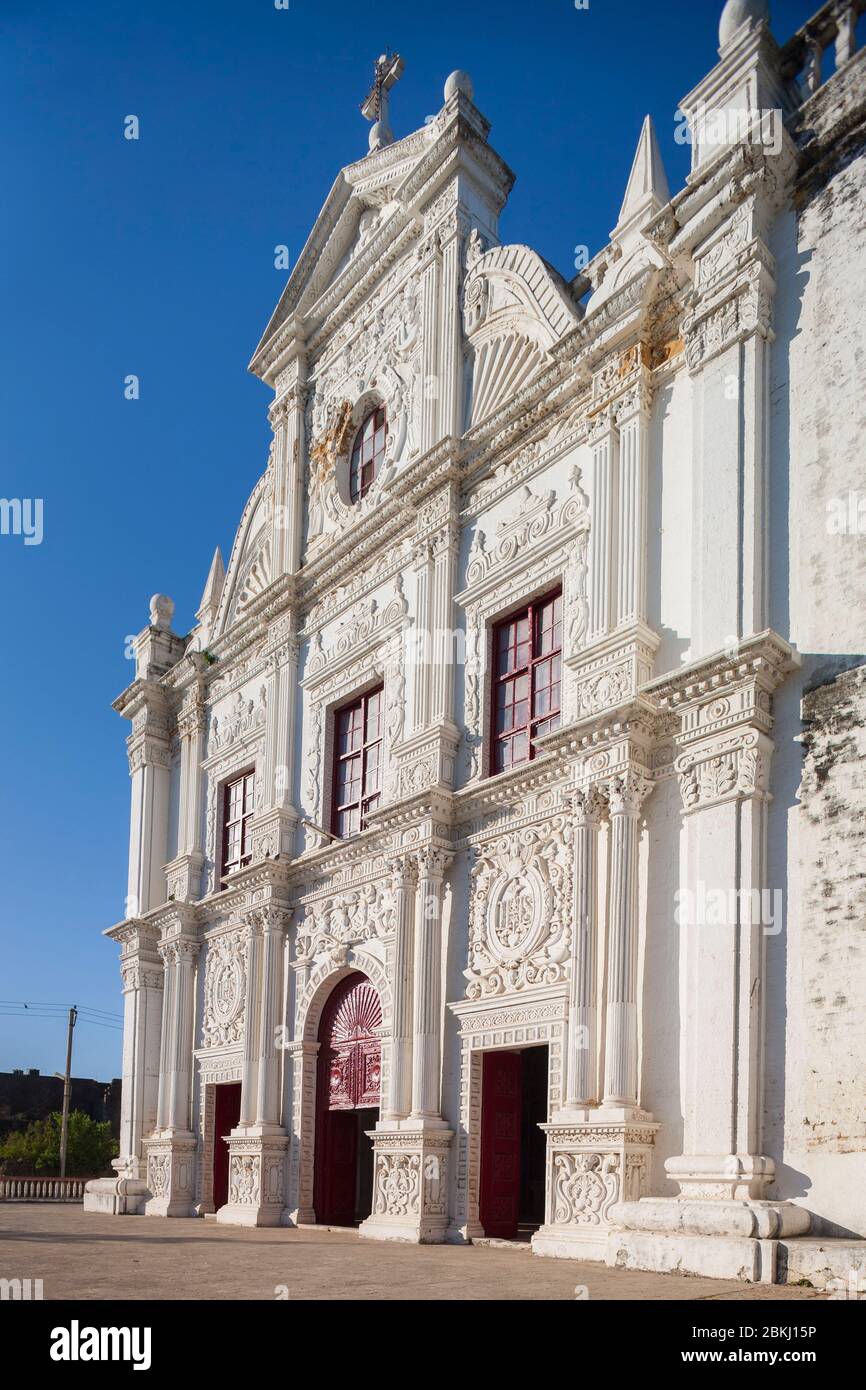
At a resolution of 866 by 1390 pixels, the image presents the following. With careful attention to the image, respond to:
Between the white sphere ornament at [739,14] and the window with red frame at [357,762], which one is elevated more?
the white sphere ornament at [739,14]

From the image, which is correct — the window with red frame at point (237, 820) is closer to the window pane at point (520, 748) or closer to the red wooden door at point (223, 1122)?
the red wooden door at point (223, 1122)

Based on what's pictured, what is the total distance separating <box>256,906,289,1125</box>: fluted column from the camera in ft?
50.0

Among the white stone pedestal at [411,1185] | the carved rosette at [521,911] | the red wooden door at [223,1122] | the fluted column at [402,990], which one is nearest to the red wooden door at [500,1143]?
the white stone pedestal at [411,1185]

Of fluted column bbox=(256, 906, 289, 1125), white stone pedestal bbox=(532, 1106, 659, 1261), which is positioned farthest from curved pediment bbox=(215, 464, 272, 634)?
white stone pedestal bbox=(532, 1106, 659, 1261)

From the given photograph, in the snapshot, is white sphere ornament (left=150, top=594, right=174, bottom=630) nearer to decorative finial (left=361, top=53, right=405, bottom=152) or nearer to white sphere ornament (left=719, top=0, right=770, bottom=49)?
decorative finial (left=361, top=53, right=405, bottom=152)

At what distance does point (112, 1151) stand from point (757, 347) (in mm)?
34474

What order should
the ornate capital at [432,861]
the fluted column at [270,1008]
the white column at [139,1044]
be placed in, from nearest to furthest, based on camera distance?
the ornate capital at [432,861] → the fluted column at [270,1008] → the white column at [139,1044]

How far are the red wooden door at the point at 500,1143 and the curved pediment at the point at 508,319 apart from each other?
21.7 feet

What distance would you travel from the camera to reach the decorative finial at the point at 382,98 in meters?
18.3

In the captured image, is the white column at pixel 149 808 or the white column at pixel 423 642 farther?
the white column at pixel 149 808

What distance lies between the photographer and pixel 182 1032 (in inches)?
710

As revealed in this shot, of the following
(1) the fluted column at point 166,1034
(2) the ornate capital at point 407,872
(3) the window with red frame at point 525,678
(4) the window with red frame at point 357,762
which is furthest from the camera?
(1) the fluted column at point 166,1034

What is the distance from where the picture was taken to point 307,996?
1516 cm

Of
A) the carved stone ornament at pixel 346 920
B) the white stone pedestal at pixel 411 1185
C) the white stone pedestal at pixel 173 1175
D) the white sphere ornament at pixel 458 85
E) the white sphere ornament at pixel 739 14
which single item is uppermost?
the white sphere ornament at pixel 458 85
